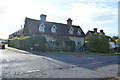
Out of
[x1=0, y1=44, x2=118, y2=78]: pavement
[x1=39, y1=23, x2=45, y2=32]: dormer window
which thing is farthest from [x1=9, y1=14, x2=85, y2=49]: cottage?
[x1=0, y1=44, x2=118, y2=78]: pavement

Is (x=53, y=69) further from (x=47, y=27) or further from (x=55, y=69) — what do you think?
(x=47, y=27)

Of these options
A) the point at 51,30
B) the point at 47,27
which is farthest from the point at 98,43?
the point at 47,27

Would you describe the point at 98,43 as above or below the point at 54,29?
below

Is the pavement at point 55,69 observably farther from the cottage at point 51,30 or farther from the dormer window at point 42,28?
the dormer window at point 42,28

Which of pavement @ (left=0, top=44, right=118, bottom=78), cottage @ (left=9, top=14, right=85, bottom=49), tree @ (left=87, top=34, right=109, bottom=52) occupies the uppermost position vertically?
cottage @ (left=9, top=14, right=85, bottom=49)

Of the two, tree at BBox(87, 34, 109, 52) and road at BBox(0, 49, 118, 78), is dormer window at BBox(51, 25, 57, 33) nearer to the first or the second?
tree at BBox(87, 34, 109, 52)

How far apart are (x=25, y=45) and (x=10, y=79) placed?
19.9m

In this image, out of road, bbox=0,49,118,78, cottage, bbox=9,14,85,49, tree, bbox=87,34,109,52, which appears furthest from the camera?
cottage, bbox=9,14,85,49

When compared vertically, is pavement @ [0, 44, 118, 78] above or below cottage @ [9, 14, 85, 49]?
below

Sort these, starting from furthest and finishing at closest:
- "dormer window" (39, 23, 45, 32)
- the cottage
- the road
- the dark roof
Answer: "dormer window" (39, 23, 45, 32) < the cottage < the dark roof < the road

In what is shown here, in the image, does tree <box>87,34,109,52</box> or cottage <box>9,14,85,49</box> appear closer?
tree <box>87,34,109,52</box>

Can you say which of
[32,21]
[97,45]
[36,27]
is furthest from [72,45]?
[32,21]

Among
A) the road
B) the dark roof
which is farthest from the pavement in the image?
the dark roof

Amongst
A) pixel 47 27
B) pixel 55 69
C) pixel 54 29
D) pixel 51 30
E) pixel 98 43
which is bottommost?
pixel 55 69
